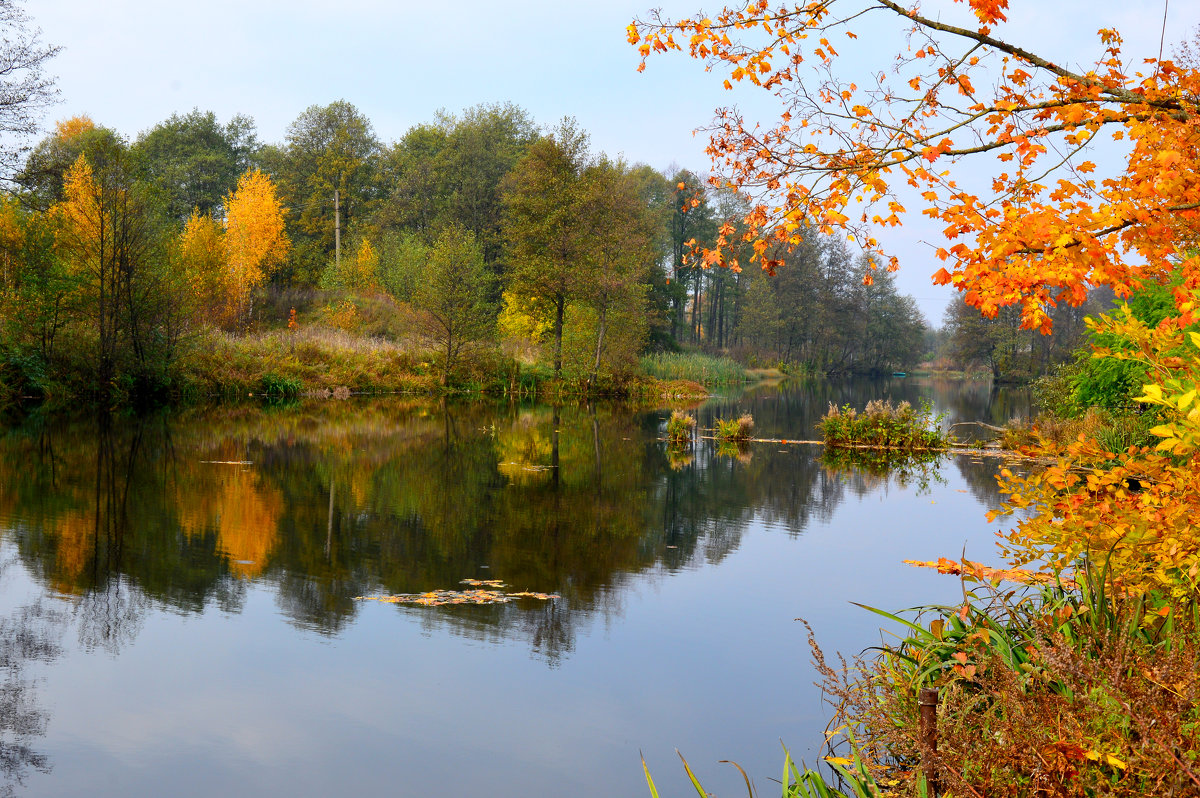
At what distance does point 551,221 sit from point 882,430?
17.5m

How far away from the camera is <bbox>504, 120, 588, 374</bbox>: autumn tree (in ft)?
107

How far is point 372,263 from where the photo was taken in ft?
147

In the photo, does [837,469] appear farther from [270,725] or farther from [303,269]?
[303,269]

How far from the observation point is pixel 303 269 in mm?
51656

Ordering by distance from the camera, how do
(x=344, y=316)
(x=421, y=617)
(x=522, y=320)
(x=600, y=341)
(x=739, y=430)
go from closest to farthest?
(x=421, y=617) → (x=739, y=430) → (x=600, y=341) → (x=344, y=316) → (x=522, y=320)

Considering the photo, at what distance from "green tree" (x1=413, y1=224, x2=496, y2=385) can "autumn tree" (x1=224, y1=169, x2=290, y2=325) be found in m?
12.1

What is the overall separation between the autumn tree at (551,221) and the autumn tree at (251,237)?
583 inches

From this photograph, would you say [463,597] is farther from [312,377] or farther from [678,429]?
[312,377]

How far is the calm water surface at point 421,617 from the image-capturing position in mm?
4359

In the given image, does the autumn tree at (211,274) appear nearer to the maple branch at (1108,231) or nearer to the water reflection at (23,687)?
the water reflection at (23,687)

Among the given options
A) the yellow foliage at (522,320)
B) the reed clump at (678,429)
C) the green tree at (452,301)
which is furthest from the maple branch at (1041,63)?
the yellow foliage at (522,320)

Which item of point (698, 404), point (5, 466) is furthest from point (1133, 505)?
point (698, 404)

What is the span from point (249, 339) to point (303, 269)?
23935 millimetres

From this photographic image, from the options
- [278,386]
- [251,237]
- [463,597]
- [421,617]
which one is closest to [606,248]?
[278,386]
